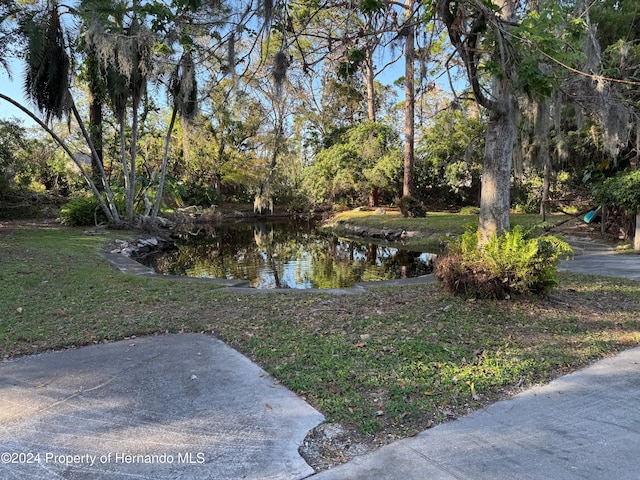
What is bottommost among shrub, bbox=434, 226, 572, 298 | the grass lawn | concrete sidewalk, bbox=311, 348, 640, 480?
concrete sidewalk, bbox=311, 348, 640, 480

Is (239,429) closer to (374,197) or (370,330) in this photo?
(370,330)

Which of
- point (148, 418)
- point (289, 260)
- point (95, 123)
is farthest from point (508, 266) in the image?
point (95, 123)

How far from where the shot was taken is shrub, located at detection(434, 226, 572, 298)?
170 inches

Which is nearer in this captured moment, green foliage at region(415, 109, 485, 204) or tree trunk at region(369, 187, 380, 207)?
green foliage at region(415, 109, 485, 204)

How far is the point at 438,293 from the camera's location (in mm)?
5008

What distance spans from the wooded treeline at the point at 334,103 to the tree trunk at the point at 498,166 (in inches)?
0.6

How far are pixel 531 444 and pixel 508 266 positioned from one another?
2.51 meters

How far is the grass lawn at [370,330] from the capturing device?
2.66 metres

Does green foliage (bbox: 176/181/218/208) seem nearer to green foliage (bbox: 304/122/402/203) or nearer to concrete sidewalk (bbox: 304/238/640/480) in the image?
green foliage (bbox: 304/122/402/203)

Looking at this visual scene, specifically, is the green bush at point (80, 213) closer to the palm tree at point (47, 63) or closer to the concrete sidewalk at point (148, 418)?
the palm tree at point (47, 63)

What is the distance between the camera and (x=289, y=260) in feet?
35.4

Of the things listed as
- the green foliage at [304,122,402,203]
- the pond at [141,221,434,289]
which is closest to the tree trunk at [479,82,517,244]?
the pond at [141,221,434,289]

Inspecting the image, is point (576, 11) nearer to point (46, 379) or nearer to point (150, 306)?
point (150, 306)

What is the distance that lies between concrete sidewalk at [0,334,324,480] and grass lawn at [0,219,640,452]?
28 centimetres
